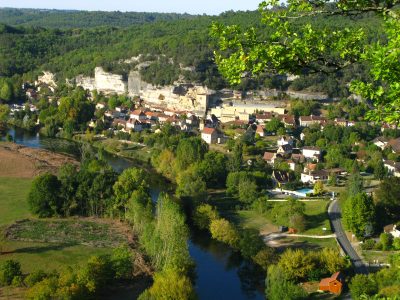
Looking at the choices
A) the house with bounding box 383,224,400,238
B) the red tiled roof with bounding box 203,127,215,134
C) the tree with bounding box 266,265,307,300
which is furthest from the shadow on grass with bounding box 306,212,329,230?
the red tiled roof with bounding box 203,127,215,134

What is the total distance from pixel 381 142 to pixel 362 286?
686 inches

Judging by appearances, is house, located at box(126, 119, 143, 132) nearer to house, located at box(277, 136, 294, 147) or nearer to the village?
the village

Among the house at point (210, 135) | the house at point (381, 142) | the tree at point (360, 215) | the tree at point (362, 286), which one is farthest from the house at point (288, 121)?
the tree at point (362, 286)

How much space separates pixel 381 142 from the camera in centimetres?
2883

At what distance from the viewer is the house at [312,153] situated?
27641 millimetres

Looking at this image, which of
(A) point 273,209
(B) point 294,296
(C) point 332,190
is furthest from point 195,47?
(B) point 294,296

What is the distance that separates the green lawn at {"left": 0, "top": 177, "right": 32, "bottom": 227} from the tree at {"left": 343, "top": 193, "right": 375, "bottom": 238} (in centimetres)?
1048

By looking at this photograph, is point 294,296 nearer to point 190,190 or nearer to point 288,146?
point 190,190

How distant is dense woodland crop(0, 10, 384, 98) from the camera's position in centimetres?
3984

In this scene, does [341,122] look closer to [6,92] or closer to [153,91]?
[153,91]

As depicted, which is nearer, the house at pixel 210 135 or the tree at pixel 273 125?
the house at pixel 210 135

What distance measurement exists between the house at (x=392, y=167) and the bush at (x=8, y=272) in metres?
17.0

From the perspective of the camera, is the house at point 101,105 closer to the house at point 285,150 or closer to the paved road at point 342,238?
the house at point 285,150

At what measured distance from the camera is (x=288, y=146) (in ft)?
94.9
